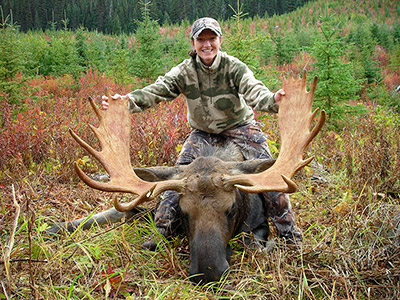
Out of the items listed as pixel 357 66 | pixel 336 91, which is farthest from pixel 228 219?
pixel 357 66

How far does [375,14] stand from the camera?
57250mm

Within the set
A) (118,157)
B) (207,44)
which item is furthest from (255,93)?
(118,157)

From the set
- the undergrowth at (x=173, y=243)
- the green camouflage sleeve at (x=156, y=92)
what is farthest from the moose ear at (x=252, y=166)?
the green camouflage sleeve at (x=156, y=92)

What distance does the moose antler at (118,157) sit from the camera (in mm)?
2861

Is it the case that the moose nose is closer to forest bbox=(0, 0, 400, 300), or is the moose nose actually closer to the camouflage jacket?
forest bbox=(0, 0, 400, 300)

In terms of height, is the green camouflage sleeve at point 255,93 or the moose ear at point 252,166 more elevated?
the green camouflage sleeve at point 255,93

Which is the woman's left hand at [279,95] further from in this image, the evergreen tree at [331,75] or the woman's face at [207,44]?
the evergreen tree at [331,75]

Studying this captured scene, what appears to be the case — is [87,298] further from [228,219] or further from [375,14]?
[375,14]

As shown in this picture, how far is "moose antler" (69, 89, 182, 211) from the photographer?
9.39ft

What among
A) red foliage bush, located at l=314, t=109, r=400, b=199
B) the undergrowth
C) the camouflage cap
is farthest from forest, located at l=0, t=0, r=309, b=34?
the camouflage cap

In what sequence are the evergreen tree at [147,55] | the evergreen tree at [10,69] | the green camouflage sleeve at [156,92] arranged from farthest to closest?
1. the evergreen tree at [147,55]
2. the evergreen tree at [10,69]
3. the green camouflage sleeve at [156,92]

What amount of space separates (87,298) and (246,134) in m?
2.67

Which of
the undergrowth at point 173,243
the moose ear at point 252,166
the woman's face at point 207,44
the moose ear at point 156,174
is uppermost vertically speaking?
the woman's face at point 207,44

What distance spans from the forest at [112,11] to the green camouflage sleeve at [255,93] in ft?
244
